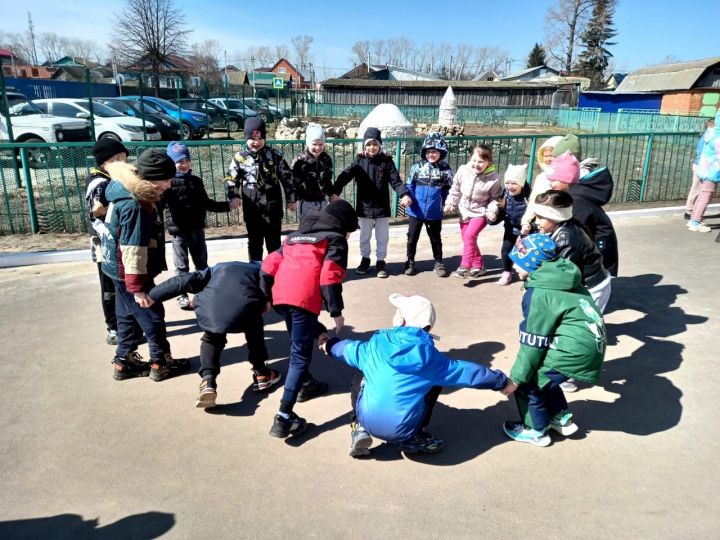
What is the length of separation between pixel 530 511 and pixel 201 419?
2123mm

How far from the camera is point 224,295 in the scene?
3383mm

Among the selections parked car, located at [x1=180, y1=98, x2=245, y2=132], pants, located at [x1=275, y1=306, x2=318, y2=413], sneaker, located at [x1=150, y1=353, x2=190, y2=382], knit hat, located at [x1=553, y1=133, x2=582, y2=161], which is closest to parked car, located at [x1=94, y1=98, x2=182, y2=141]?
parked car, located at [x1=180, y1=98, x2=245, y2=132]

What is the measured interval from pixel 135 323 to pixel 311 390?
4.88ft

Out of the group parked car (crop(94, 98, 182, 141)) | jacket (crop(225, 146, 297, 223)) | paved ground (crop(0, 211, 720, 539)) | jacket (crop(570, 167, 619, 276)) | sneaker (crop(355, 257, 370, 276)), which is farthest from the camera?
parked car (crop(94, 98, 182, 141))

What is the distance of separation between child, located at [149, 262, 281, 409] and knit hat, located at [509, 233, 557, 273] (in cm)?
169

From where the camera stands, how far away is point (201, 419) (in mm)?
3484

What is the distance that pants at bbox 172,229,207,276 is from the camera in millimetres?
5160

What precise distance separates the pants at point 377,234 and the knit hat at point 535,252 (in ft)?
10.1

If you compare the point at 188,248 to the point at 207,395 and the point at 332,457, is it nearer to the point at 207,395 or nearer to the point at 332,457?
the point at 207,395

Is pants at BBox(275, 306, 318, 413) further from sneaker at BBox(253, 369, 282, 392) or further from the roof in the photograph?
the roof

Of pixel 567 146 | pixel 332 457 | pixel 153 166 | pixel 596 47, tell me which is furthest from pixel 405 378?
pixel 596 47

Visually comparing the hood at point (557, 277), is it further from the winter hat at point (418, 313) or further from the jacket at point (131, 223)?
the jacket at point (131, 223)

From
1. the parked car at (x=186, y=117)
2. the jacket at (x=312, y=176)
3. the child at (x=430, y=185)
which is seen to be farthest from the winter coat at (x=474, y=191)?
the parked car at (x=186, y=117)

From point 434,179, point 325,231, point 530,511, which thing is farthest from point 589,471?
point 434,179
